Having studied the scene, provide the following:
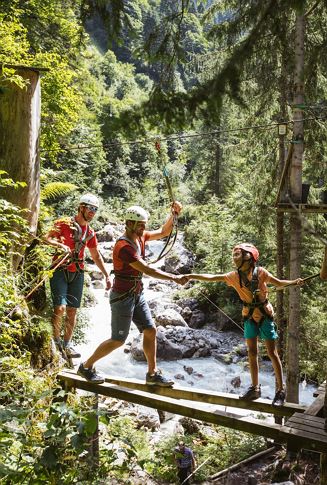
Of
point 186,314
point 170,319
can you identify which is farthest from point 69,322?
point 186,314

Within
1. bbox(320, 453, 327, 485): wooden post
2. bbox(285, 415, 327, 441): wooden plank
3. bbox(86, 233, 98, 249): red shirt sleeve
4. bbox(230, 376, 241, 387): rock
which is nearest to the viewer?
bbox(285, 415, 327, 441): wooden plank

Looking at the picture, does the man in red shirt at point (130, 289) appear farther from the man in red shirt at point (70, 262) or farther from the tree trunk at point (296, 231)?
the tree trunk at point (296, 231)

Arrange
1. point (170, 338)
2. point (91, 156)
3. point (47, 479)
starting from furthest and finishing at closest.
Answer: point (91, 156), point (170, 338), point (47, 479)

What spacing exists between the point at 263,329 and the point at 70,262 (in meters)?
2.44

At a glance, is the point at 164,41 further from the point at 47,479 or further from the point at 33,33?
the point at 33,33

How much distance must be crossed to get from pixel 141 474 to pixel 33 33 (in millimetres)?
14797

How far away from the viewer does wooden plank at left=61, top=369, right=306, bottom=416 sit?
4586 millimetres

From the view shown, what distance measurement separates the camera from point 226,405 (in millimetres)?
4898

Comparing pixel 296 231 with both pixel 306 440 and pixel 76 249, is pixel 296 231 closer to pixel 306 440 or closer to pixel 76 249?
pixel 76 249

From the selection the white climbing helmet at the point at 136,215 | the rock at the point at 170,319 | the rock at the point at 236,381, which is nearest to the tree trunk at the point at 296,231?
the rock at the point at 236,381

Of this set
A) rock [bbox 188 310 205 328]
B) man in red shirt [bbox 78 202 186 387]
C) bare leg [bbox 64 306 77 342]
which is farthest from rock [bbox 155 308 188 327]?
man in red shirt [bbox 78 202 186 387]

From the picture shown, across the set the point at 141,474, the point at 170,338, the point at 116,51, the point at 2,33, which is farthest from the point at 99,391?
the point at 116,51

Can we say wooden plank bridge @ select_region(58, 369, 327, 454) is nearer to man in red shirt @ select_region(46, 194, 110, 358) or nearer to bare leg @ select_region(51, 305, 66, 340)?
bare leg @ select_region(51, 305, 66, 340)

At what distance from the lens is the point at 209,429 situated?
9.09m
